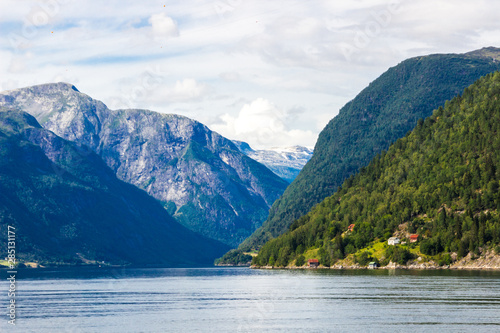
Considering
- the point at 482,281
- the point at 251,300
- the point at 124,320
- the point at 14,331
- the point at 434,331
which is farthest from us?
the point at 482,281

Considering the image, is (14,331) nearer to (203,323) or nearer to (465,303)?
(203,323)

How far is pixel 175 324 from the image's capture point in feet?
381

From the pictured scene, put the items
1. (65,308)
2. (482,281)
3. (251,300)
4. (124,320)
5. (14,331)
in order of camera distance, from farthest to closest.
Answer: (482,281), (251,300), (65,308), (124,320), (14,331)

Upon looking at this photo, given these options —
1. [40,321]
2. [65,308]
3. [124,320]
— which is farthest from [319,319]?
[65,308]

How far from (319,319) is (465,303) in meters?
30.8

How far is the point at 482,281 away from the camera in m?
175

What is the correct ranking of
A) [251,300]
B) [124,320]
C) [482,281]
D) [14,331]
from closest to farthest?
[14,331], [124,320], [251,300], [482,281]

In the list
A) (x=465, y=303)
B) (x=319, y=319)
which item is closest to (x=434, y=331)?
(x=319, y=319)

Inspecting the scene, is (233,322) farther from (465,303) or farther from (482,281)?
(482,281)

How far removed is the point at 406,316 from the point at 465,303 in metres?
18.8

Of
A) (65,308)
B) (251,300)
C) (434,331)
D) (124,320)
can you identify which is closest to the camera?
(434,331)

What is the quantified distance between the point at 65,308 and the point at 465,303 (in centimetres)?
8500

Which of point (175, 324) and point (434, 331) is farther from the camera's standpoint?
point (175, 324)

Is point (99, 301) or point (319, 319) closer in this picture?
point (319, 319)
